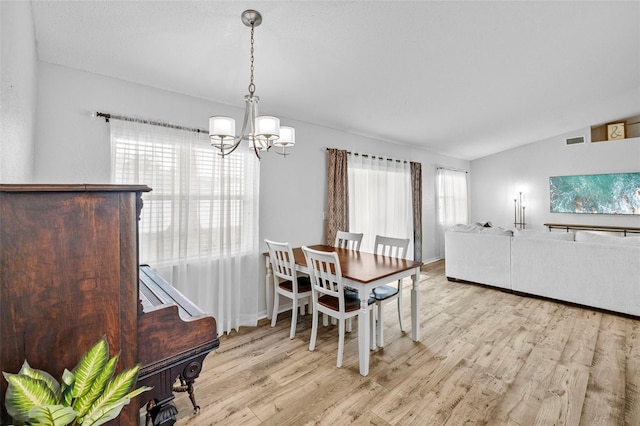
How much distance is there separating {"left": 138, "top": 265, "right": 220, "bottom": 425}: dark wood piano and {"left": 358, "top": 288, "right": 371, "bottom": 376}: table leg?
1221 mm

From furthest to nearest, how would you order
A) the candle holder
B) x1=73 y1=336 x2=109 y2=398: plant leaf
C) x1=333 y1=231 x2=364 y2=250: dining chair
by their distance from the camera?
the candle holder
x1=333 y1=231 x2=364 y2=250: dining chair
x1=73 y1=336 x2=109 y2=398: plant leaf

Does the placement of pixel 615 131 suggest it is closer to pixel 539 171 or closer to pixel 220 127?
pixel 539 171

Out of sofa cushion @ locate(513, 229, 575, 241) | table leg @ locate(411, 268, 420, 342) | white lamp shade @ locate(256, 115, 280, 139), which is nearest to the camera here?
white lamp shade @ locate(256, 115, 280, 139)

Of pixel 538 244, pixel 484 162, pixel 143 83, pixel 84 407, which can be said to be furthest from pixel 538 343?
pixel 484 162

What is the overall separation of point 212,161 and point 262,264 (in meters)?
1.25

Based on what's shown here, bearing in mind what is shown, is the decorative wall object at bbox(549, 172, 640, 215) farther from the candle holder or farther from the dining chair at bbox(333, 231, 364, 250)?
the dining chair at bbox(333, 231, 364, 250)

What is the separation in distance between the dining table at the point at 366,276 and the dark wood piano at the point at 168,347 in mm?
1232

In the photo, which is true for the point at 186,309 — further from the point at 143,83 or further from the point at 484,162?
the point at 484,162

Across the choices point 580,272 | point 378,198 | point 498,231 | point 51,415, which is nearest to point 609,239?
point 580,272

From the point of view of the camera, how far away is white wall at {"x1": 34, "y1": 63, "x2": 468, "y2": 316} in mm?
2102

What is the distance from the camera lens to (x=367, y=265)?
103 inches

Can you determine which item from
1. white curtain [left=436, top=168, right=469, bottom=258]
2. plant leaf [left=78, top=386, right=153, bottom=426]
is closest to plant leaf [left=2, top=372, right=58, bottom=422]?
plant leaf [left=78, top=386, right=153, bottom=426]

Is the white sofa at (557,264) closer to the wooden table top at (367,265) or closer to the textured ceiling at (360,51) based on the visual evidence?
the textured ceiling at (360,51)

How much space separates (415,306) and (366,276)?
723 mm
